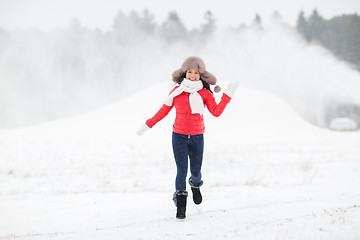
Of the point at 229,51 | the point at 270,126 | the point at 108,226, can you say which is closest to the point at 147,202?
the point at 108,226

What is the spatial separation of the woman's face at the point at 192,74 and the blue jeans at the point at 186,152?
2.26 feet

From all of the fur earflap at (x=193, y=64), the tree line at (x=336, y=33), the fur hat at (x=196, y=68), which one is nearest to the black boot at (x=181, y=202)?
the fur hat at (x=196, y=68)

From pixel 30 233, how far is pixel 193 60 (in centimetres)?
295

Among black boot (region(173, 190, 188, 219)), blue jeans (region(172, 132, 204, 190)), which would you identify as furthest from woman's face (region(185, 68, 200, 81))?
black boot (region(173, 190, 188, 219))

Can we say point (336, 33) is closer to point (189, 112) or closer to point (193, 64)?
point (193, 64)

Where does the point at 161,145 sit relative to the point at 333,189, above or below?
above

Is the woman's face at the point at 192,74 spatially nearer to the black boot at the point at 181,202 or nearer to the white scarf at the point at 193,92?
the white scarf at the point at 193,92

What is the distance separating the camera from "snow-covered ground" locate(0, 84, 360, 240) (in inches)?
139

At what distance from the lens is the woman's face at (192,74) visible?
149 inches

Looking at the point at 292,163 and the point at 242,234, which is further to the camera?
the point at 292,163

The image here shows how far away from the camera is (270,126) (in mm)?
21062

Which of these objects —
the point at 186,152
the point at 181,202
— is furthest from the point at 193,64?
the point at 181,202

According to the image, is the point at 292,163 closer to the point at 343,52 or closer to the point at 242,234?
the point at 242,234

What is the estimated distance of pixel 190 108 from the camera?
150 inches
